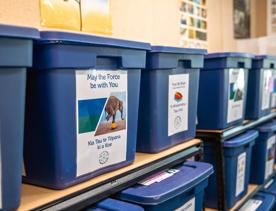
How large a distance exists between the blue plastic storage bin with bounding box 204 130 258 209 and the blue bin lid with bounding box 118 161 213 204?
0.41m

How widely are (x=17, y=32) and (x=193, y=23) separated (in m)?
1.68

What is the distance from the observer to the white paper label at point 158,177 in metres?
1.13

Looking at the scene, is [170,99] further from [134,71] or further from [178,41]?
[178,41]

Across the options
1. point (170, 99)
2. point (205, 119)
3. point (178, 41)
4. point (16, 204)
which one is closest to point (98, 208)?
point (16, 204)

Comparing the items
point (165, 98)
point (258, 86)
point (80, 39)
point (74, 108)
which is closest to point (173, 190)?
point (165, 98)

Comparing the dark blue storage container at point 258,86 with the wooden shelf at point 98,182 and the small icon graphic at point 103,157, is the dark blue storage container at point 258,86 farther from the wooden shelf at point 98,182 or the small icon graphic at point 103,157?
the small icon graphic at point 103,157

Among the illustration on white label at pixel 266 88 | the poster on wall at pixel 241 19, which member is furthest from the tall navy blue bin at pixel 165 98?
the poster on wall at pixel 241 19

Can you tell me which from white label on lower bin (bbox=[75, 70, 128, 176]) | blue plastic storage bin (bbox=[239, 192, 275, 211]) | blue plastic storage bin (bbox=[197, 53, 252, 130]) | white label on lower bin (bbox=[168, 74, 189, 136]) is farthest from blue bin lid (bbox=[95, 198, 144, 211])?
blue plastic storage bin (bbox=[239, 192, 275, 211])

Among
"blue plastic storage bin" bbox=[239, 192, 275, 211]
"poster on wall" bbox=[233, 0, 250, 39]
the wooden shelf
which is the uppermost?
"poster on wall" bbox=[233, 0, 250, 39]

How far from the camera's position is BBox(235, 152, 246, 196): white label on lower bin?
1767 mm

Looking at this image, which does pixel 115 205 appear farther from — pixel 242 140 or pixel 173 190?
pixel 242 140

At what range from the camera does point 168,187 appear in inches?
42.7

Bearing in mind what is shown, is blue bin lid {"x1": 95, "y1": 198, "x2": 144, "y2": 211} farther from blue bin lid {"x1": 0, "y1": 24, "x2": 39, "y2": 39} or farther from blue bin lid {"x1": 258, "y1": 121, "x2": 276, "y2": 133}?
blue bin lid {"x1": 258, "y1": 121, "x2": 276, "y2": 133}

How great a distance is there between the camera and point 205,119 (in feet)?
5.49
